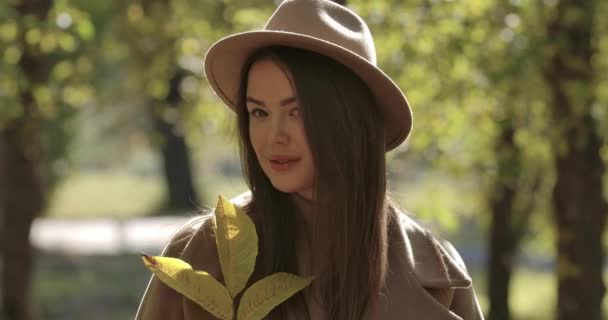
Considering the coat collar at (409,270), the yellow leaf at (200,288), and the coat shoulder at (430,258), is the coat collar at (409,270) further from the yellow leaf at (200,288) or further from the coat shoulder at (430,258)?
the yellow leaf at (200,288)

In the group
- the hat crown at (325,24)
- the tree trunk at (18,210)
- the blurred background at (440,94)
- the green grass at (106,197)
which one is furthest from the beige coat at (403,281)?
the green grass at (106,197)

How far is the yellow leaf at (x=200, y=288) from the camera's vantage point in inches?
100

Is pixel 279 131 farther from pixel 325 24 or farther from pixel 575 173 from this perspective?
pixel 575 173

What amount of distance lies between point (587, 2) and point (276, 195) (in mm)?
4691

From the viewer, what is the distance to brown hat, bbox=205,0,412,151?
109 inches

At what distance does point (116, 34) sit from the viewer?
1034 cm

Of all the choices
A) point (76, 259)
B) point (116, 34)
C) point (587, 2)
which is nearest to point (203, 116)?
point (116, 34)

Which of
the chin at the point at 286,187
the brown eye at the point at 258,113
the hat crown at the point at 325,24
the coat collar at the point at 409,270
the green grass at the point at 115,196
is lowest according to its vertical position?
the green grass at the point at 115,196

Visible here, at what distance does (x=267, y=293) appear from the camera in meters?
2.64

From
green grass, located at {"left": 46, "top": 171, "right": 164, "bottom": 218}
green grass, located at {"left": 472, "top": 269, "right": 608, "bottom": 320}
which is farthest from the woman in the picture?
green grass, located at {"left": 46, "top": 171, "right": 164, "bottom": 218}

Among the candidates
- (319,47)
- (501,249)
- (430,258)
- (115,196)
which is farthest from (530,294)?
(115,196)

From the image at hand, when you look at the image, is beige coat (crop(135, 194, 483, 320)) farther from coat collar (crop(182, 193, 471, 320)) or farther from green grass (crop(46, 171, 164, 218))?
green grass (crop(46, 171, 164, 218))

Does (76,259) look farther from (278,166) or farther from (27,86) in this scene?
(278,166)

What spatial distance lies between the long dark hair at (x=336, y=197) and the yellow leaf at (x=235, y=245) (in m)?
0.16
